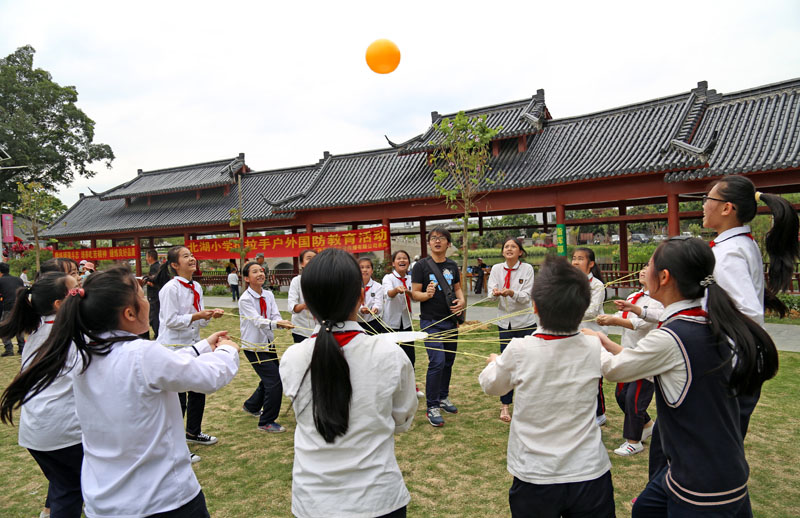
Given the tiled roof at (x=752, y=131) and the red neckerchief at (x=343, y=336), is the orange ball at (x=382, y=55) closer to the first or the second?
the red neckerchief at (x=343, y=336)

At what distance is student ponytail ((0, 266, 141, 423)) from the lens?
1.80 meters

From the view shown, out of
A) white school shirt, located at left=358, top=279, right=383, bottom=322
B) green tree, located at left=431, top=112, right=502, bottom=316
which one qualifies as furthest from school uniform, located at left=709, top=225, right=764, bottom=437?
green tree, located at left=431, top=112, right=502, bottom=316

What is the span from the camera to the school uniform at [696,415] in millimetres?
1689

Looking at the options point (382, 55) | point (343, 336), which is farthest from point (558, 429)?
point (382, 55)

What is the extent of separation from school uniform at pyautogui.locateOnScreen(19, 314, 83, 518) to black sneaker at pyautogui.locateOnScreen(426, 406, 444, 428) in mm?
2841

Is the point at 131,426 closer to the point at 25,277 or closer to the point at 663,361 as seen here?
the point at 663,361

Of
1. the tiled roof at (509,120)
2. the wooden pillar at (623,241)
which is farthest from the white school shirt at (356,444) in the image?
the wooden pillar at (623,241)

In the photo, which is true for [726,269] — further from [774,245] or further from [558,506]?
[558,506]

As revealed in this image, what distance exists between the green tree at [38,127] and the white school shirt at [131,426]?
114 feet

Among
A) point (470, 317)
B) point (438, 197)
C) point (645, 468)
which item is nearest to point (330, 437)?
point (645, 468)

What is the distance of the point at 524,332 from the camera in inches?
188

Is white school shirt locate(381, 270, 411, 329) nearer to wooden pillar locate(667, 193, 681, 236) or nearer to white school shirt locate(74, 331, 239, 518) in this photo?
white school shirt locate(74, 331, 239, 518)

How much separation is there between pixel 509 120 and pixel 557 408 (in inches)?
561

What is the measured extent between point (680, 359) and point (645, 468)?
7.23ft
